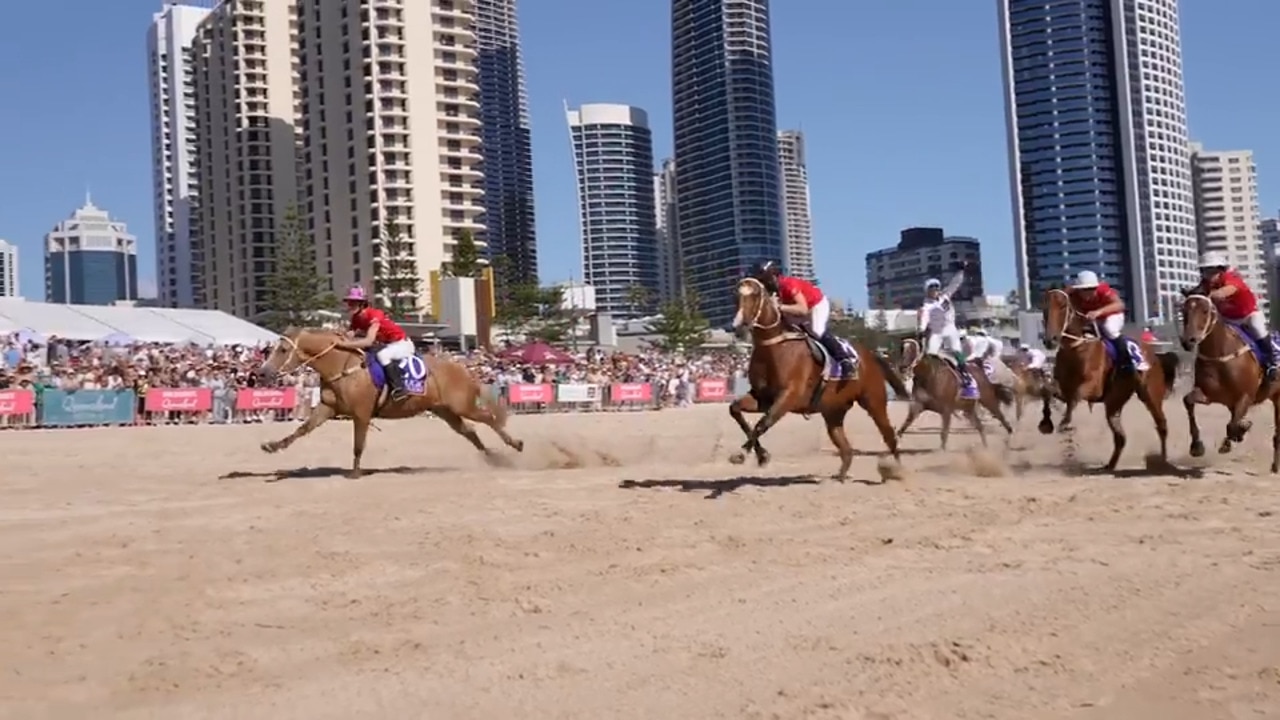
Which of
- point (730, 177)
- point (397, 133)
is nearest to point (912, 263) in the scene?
point (730, 177)

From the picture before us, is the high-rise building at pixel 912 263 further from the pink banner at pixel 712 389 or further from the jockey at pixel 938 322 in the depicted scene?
the jockey at pixel 938 322

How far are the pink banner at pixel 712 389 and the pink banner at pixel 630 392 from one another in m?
3.61

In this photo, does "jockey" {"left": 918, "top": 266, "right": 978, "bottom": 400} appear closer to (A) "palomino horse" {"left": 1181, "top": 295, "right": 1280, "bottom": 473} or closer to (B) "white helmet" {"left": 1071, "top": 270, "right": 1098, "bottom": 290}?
(B) "white helmet" {"left": 1071, "top": 270, "right": 1098, "bottom": 290}

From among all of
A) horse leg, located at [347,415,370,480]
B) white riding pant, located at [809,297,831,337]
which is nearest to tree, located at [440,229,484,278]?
horse leg, located at [347,415,370,480]

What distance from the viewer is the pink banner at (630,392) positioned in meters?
44.0

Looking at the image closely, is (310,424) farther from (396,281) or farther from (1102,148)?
(1102,148)

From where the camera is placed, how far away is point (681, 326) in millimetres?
88188

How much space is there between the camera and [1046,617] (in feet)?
24.7

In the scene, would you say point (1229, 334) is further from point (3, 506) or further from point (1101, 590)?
point (3, 506)

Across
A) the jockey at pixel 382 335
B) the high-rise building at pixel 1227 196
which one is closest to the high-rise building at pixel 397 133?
the jockey at pixel 382 335

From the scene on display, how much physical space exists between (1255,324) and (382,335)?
11499 millimetres

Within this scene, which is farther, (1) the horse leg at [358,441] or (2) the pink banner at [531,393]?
(2) the pink banner at [531,393]

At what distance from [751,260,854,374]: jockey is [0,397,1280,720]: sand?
162cm

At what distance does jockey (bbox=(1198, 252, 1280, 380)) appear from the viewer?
48.6ft
